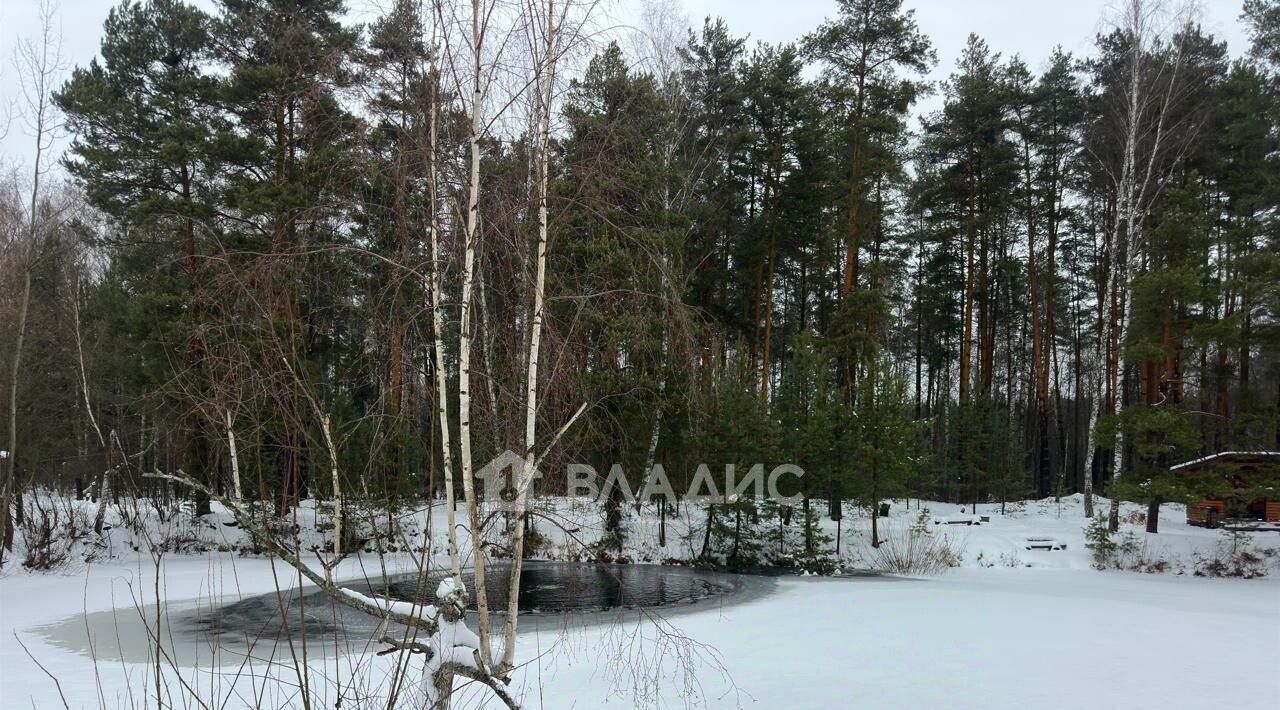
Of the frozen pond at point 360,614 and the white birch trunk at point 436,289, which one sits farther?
the frozen pond at point 360,614

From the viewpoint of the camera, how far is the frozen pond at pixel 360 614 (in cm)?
812

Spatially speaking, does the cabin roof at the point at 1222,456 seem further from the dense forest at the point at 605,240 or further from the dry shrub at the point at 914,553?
the dry shrub at the point at 914,553

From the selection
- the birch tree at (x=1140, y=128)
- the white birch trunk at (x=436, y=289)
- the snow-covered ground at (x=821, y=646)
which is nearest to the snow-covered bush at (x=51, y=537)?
the snow-covered ground at (x=821, y=646)

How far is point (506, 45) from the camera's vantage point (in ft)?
15.8

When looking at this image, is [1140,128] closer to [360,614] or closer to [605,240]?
[605,240]

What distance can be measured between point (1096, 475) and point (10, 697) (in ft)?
110

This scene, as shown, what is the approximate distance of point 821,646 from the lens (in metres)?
8.35

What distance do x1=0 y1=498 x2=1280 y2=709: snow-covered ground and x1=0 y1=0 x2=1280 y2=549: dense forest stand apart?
160cm

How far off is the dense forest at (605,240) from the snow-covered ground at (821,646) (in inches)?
63.1

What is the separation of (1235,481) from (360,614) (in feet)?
56.3

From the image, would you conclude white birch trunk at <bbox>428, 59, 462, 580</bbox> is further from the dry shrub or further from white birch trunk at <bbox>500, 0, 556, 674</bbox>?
the dry shrub

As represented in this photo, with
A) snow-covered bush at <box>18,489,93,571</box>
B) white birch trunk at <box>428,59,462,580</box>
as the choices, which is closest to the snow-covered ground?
snow-covered bush at <box>18,489,93,571</box>

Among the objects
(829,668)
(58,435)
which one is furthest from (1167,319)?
(58,435)

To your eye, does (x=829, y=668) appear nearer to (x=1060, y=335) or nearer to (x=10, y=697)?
(x=10, y=697)
